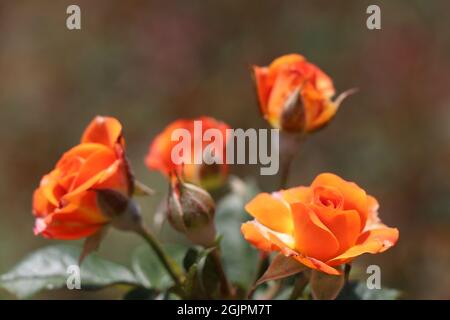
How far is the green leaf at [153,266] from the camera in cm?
120

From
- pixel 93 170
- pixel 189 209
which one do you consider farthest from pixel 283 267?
pixel 93 170

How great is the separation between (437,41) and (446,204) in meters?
0.72

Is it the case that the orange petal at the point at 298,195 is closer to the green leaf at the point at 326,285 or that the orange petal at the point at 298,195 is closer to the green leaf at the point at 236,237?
the green leaf at the point at 326,285

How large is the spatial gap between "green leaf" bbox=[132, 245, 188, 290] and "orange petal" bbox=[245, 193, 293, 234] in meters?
0.29

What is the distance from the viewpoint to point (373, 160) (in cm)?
274

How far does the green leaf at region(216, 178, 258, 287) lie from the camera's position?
123cm

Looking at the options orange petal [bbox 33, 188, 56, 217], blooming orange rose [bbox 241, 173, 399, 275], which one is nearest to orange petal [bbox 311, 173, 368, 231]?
blooming orange rose [bbox 241, 173, 399, 275]

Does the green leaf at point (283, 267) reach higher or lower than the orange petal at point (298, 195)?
lower

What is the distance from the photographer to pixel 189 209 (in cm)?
103

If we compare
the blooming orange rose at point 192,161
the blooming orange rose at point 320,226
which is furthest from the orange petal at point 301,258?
the blooming orange rose at point 192,161

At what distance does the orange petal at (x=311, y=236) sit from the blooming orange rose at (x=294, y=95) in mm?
279

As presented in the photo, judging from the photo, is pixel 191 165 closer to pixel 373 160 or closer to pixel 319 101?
pixel 319 101

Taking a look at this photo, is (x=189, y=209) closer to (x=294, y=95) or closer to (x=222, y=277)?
(x=222, y=277)
